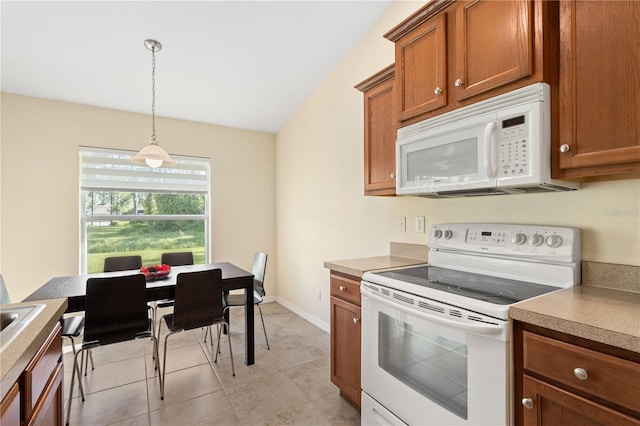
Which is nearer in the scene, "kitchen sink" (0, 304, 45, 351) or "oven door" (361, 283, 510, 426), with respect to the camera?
"kitchen sink" (0, 304, 45, 351)

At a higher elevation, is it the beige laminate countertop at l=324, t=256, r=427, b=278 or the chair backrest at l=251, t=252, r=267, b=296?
the beige laminate countertop at l=324, t=256, r=427, b=278

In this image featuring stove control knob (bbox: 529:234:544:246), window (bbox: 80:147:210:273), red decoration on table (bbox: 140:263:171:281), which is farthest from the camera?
window (bbox: 80:147:210:273)

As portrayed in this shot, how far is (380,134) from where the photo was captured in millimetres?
2234

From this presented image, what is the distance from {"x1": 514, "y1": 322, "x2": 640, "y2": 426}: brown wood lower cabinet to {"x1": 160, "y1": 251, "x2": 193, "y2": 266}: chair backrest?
3224 mm

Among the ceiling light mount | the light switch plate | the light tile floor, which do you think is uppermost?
the ceiling light mount

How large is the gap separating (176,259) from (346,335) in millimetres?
2286

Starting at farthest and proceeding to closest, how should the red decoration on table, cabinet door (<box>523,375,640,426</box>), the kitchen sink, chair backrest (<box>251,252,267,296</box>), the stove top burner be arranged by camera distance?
chair backrest (<box>251,252,267,296</box>), the red decoration on table, the stove top burner, the kitchen sink, cabinet door (<box>523,375,640,426</box>)

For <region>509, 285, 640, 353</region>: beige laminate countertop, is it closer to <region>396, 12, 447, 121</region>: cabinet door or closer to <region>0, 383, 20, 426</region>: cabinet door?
<region>396, 12, 447, 121</region>: cabinet door

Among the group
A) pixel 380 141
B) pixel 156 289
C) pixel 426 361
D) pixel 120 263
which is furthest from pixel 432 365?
pixel 120 263

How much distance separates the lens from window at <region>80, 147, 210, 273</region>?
3.50m

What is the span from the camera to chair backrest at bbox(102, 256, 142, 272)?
3043mm

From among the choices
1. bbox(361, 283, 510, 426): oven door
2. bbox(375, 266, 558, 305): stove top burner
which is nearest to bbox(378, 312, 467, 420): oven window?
bbox(361, 283, 510, 426): oven door

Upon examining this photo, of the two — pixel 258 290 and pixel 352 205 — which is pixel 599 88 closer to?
pixel 352 205

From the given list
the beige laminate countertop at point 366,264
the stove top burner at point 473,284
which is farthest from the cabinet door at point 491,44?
the beige laminate countertop at point 366,264
